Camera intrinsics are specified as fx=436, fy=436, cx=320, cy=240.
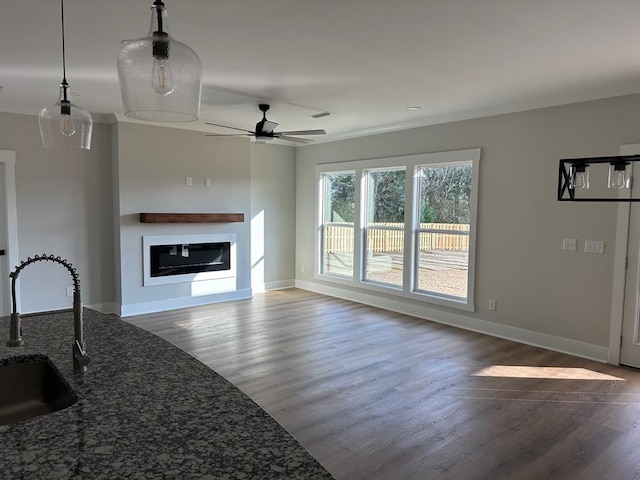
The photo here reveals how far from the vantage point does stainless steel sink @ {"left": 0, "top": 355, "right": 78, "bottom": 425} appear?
59.4 inches

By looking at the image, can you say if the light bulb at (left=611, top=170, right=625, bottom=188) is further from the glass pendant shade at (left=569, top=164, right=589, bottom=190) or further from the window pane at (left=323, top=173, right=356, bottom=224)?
the window pane at (left=323, top=173, right=356, bottom=224)

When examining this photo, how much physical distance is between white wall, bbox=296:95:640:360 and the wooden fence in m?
0.37


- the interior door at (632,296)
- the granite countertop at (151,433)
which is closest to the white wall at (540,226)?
the interior door at (632,296)

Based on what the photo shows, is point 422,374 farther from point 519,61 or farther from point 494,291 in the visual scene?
point 519,61

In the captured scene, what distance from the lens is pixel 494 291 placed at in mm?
5074

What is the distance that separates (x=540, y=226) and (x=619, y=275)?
0.86 metres

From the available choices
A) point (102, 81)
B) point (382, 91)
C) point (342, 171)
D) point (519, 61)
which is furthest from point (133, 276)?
point (519, 61)

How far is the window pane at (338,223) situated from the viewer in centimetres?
709

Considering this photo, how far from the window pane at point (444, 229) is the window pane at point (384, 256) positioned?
35 centimetres

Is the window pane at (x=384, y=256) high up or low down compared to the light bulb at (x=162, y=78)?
down

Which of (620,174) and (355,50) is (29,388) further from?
(355,50)

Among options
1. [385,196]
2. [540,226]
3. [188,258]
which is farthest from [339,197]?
[540,226]

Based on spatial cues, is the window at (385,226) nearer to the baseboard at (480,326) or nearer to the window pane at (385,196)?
the window pane at (385,196)

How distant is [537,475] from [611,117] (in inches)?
132
